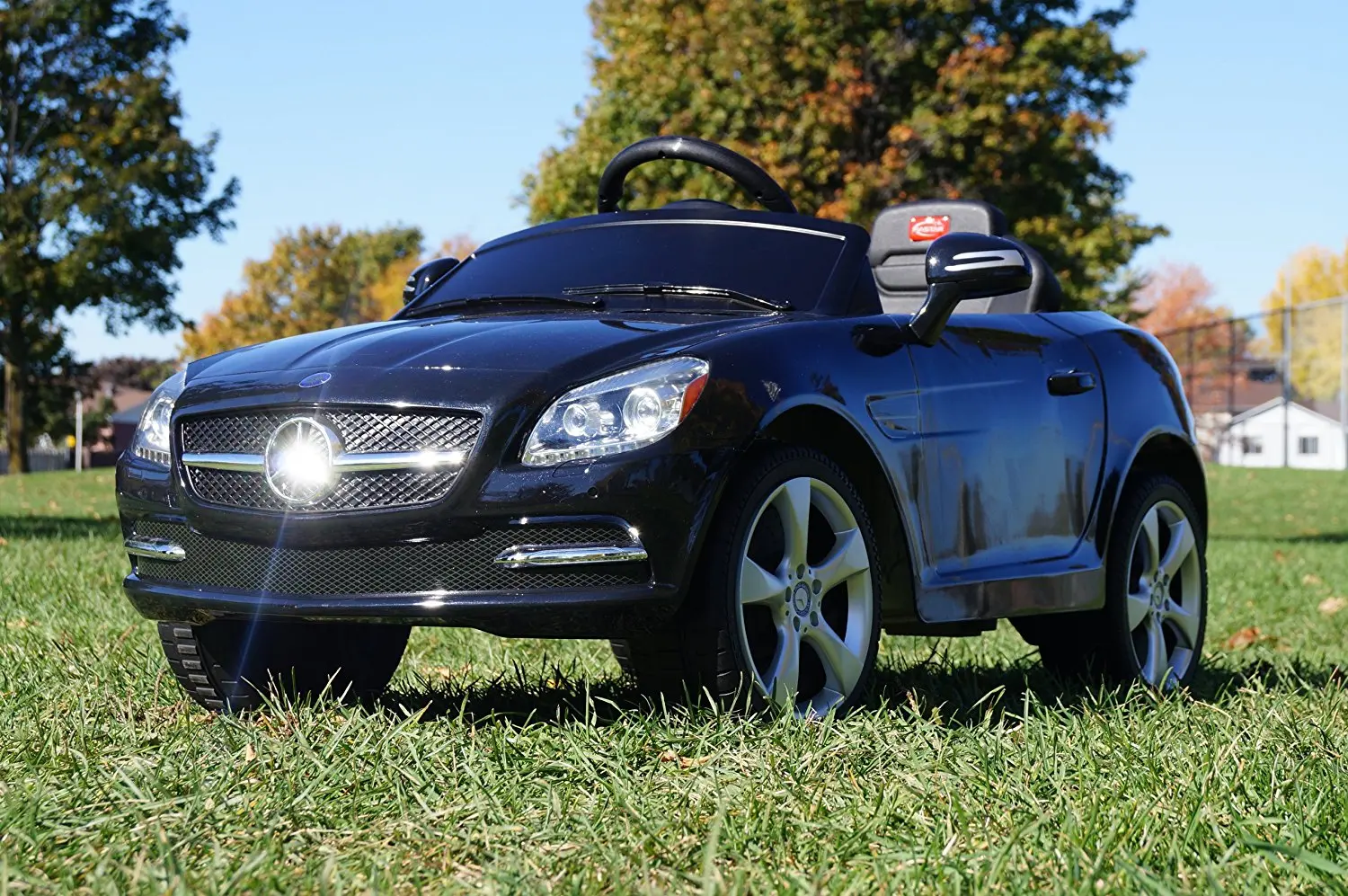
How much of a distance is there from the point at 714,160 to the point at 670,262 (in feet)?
2.69

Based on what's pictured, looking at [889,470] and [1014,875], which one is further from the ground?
[889,470]

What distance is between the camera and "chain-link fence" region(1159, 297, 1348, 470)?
34.5 metres

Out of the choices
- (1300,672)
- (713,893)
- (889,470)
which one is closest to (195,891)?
(713,893)

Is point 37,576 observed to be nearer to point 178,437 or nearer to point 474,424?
point 178,437

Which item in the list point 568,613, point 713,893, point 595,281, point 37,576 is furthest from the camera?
point 37,576

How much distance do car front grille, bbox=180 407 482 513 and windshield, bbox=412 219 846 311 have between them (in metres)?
1.15

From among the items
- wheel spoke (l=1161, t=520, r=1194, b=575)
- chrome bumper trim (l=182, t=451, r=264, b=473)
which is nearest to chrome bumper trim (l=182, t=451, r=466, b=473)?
chrome bumper trim (l=182, t=451, r=264, b=473)

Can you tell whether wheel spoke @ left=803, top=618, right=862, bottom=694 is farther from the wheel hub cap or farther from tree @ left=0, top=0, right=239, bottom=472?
tree @ left=0, top=0, right=239, bottom=472

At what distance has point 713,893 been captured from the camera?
8.24 ft

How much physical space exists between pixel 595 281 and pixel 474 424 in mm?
1314

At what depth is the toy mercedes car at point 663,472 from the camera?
3.79m

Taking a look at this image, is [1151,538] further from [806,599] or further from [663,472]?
[663,472]

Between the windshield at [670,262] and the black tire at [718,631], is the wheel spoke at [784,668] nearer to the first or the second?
the black tire at [718,631]

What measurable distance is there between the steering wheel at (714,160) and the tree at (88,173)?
34.1 meters
